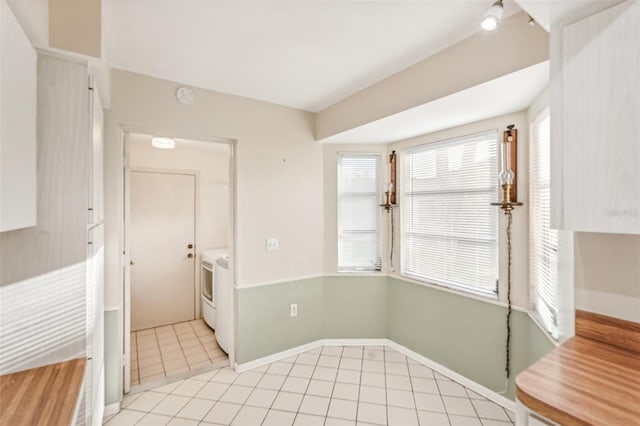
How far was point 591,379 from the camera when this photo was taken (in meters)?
0.96

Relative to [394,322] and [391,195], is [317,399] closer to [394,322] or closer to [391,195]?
[394,322]

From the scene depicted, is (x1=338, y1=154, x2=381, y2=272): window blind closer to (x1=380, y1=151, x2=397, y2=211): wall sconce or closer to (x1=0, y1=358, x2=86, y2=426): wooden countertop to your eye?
(x1=380, y1=151, x2=397, y2=211): wall sconce

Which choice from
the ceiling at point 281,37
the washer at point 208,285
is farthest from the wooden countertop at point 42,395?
the washer at point 208,285

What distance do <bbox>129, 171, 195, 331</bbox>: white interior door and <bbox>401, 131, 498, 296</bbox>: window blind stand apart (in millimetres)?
2817

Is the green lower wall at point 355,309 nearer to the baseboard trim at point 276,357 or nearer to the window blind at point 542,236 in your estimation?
the baseboard trim at point 276,357

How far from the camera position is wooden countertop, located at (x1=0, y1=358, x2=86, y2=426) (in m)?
1.05

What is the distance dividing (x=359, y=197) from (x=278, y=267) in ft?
3.80

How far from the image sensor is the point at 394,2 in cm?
151

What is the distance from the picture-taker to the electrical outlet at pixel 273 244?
2.93 metres

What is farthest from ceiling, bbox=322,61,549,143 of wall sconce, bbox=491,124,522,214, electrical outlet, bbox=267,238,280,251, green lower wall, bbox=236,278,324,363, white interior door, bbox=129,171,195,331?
white interior door, bbox=129,171,195,331

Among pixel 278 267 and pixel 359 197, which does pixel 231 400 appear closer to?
pixel 278 267

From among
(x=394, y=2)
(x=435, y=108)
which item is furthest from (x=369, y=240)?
(x=394, y=2)

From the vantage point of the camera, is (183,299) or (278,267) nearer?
(278,267)

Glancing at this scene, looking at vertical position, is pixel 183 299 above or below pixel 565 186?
below
